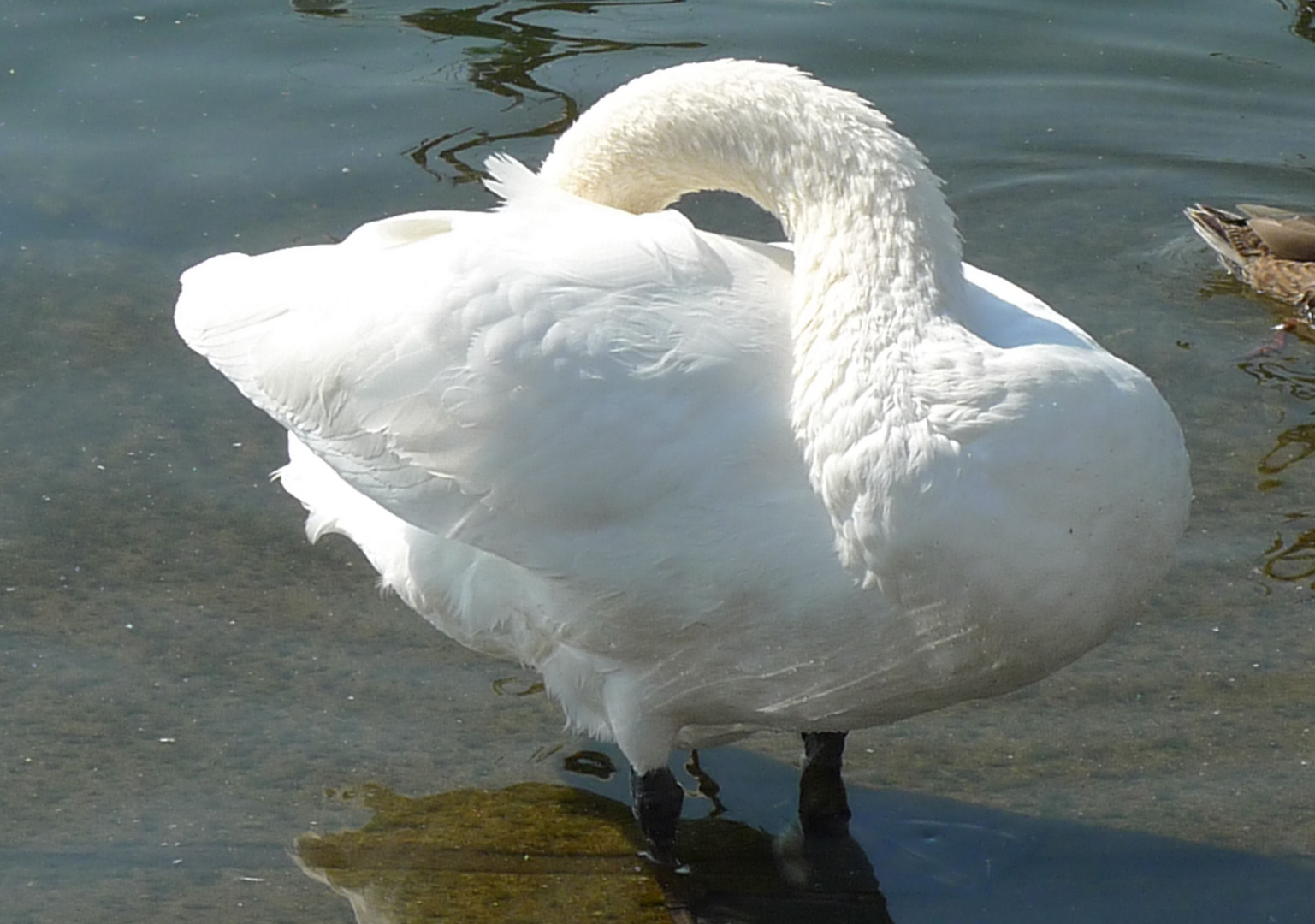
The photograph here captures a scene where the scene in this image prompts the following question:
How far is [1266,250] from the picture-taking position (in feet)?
22.7

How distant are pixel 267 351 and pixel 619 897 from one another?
134 cm

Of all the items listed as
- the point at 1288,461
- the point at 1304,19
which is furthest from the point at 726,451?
the point at 1304,19

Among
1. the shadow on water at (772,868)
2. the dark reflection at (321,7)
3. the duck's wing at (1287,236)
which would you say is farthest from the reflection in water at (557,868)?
the dark reflection at (321,7)

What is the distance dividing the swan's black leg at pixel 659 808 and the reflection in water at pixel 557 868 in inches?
2.4

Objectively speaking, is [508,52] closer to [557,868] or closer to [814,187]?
[814,187]

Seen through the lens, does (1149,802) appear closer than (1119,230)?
Yes

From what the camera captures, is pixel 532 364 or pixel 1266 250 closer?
pixel 532 364

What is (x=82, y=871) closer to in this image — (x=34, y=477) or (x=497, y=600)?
(x=497, y=600)

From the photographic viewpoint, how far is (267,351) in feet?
13.1

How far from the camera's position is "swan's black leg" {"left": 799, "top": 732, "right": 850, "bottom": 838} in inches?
165

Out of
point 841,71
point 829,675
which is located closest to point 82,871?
point 829,675

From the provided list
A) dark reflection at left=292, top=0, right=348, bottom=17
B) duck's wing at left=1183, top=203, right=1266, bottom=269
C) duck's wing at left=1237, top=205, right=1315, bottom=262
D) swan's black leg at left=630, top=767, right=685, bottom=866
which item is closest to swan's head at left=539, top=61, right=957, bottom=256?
swan's black leg at left=630, top=767, right=685, bottom=866

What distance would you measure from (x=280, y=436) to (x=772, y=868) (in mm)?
2227

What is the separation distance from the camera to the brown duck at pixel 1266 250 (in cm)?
679
